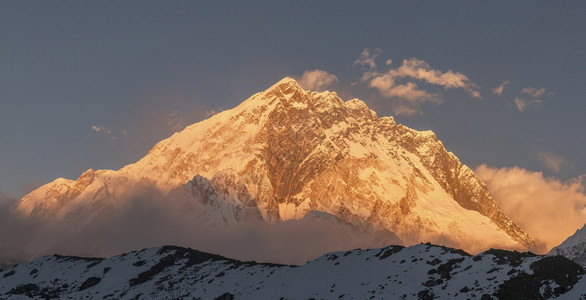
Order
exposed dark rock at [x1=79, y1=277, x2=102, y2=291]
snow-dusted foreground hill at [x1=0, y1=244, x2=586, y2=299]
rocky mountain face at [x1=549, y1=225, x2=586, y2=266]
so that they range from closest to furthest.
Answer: snow-dusted foreground hill at [x1=0, y1=244, x2=586, y2=299], exposed dark rock at [x1=79, y1=277, x2=102, y2=291], rocky mountain face at [x1=549, y1=225, x2=586, y2=266]

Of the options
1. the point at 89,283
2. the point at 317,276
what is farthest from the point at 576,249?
the point at 89,283

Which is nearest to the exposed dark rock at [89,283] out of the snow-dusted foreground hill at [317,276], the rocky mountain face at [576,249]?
the snow-dusted foreground hill at [317,276]

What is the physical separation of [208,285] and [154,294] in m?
11.4

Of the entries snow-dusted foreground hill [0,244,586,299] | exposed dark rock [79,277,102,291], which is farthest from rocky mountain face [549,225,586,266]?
exposed dark rock [79,277,102,291]

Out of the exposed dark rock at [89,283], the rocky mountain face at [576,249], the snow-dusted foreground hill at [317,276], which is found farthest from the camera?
the rocky mountain face at [576,249]

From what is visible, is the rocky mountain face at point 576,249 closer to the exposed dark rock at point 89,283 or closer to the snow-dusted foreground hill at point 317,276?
the snow-dusted foreground hill at point 317,276

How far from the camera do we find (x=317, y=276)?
9212 centimetres

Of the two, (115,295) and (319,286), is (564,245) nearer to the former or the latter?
(319,286)

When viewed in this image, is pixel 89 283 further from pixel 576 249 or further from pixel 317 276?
pixel 576 249

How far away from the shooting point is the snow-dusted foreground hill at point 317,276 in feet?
209

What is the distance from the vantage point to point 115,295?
114312 millimetres

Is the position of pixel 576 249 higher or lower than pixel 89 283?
higher

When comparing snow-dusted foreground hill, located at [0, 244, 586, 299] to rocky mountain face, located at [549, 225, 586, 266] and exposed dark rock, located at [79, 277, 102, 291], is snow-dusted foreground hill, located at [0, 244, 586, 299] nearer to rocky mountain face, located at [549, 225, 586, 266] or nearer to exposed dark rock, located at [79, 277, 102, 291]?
exposed dark rock, located at [79, 277, 102, 291]

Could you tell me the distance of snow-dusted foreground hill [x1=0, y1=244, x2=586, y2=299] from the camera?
6378 cm
